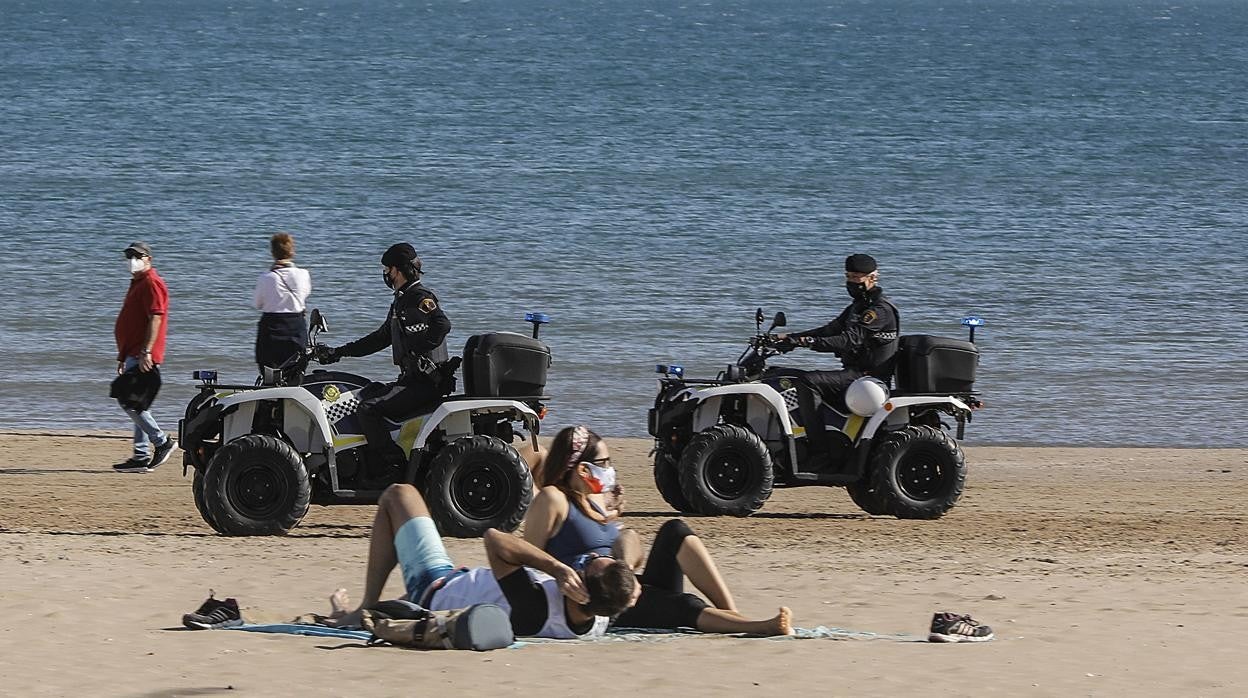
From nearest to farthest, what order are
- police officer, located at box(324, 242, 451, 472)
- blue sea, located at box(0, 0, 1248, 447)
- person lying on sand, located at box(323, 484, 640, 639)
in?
person lying on sand, located at box(323, 484, 640, 639)
police officer, located at box(324, 242, 451, 472)
blue sea, located at box(0, 0, 1248, 447)

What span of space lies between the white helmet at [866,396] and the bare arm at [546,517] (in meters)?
3.52

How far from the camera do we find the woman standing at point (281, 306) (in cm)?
1246

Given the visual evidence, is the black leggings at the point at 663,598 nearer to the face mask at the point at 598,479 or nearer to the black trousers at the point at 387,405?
the face mask at the point at 598,479

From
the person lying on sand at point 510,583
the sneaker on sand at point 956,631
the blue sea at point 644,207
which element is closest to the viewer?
the person lying on sand at point 510,583

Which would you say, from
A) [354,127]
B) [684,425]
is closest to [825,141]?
[354,127]

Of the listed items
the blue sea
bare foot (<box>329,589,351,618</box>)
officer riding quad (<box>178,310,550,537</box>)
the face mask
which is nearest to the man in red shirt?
officer riding quad (<box>178,310,550,537</box>)

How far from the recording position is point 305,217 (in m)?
33.5

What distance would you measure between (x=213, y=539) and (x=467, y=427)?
4.60 ft

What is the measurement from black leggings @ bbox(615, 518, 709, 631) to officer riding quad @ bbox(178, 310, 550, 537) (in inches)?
92.2

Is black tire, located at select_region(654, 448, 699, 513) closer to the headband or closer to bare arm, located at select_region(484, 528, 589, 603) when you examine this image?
the headband

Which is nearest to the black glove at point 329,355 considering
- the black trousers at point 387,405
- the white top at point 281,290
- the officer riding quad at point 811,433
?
the black trousers at point 387,405

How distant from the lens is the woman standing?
12461 mm

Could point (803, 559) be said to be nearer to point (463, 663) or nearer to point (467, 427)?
point (467, 427)

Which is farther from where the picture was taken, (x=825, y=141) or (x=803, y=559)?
(x=825, y=141)
